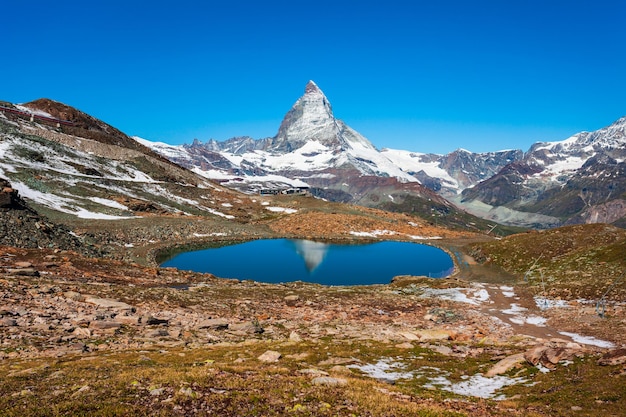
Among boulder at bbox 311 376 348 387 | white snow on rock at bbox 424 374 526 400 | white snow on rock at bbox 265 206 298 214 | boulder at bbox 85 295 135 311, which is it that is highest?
white snow on rock at bbox 265 206 298 214

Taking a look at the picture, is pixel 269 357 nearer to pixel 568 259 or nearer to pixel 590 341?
pixel 590 341

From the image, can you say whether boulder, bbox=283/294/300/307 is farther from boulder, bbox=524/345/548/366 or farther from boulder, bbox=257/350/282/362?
boulder, bbox=524/345/548/366

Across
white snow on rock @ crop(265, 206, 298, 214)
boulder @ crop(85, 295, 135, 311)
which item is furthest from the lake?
white snow on rock @ crop(265, 206, 298, 214)

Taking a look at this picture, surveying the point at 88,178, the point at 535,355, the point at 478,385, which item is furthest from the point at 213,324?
the point at 88,178

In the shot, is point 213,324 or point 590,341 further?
point 213,324

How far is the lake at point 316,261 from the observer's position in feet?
239

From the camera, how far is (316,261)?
87.7 metres

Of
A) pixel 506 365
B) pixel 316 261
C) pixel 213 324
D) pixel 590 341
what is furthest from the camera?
pixel 316 261

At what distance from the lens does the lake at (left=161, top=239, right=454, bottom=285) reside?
7273 cm

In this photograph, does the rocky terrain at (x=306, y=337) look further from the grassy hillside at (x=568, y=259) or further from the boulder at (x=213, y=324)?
the grassy hillside at (x=568, y=259)

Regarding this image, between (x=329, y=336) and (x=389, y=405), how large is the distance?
1536cm

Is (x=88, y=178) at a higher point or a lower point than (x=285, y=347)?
higher

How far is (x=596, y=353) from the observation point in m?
22.8

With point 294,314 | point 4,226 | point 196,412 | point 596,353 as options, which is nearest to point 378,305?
point 294,314
